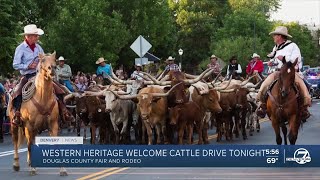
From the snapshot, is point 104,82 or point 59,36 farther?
point 59,36

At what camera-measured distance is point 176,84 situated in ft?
70.5

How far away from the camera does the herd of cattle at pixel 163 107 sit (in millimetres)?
21375

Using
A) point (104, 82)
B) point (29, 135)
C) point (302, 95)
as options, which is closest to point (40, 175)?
point (29, 135)

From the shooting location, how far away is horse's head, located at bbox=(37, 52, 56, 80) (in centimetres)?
1549

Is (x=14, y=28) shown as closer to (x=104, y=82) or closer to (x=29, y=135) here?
(x=104, y=82)

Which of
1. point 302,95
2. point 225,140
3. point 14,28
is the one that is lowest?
point 225,140

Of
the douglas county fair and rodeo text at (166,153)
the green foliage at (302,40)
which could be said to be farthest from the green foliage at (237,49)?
the douglas county fair and rodeo text at (166,153)

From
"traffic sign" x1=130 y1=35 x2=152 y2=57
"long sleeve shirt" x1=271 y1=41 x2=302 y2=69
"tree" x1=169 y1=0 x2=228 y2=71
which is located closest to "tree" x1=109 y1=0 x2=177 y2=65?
"tree" x1=169 y1=0 x2=228 y2=71

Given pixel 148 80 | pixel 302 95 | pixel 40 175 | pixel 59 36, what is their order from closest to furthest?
pixel 40 175, pixel 302 95, pixel 148 80, pixel 59 36

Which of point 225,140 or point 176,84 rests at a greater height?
point 176,84

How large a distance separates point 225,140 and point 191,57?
227 ft

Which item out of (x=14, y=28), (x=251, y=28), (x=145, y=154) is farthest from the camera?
(x=251, y=28)

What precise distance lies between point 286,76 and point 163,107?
5.27 metres

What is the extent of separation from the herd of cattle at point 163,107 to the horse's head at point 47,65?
5513mm
